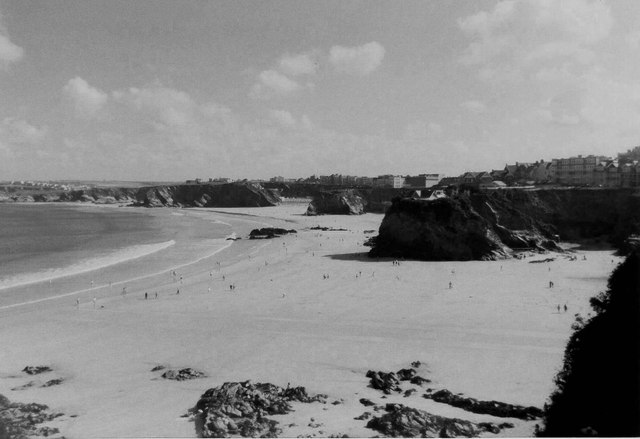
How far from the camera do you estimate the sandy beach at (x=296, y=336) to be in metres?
16.9

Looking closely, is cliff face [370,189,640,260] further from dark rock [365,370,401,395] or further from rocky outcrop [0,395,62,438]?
rocky outcrop [0,395,62,438]

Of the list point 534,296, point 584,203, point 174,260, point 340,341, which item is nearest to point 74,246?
point 174,260

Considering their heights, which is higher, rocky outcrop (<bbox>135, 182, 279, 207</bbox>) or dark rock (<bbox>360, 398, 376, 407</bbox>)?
rocky outcrop (<bbox>135, 182, 279, 207</bbox>)

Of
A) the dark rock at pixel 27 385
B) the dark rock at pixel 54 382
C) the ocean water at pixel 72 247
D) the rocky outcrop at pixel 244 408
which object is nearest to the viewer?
the rocky outcrop at pixel 244 408

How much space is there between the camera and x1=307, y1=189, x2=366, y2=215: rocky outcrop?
128125 mm

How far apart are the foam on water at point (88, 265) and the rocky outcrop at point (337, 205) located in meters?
64.0

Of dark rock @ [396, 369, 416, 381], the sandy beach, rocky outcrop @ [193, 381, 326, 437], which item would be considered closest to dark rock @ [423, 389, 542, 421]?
the sandy beach

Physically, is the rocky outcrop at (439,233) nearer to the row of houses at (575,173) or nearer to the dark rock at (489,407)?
the dark rock at (489,407)

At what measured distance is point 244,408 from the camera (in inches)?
616

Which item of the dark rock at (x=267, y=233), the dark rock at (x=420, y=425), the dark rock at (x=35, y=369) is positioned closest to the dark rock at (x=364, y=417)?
the dark rock at (x=420, y=425)

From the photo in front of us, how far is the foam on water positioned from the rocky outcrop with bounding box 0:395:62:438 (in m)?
29.0

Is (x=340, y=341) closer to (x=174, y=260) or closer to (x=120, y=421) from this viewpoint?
(x=120, y=421)

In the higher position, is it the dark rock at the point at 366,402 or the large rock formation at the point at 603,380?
the large rock formation at the point at 603,380

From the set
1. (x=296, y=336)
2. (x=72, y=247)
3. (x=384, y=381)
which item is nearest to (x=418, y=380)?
(x=384, y=381)
